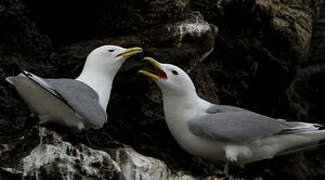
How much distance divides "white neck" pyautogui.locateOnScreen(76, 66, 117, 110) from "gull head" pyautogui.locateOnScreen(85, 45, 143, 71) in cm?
→ 4

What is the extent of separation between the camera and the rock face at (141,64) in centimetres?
567

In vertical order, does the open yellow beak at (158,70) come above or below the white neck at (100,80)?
above

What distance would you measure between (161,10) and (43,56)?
42.3 inches

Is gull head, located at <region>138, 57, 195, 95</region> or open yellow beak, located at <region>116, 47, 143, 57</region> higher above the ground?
open yellow beak, located at <region>116, 47, 143, 57</region>

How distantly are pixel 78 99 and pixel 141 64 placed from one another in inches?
50.9

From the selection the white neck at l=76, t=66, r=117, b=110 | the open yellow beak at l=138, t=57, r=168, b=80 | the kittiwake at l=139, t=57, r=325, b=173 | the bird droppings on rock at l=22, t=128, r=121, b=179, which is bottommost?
the kittiwake at l=139, t=57, r=325, b=173

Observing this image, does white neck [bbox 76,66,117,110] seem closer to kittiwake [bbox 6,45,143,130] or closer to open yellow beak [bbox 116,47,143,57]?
kittiwake [bbox 6,45,143,130]

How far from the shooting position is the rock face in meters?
5.67

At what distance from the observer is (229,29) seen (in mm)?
7844

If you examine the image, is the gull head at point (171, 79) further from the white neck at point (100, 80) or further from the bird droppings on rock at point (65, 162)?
the bird droppings on rock at point (65, 162)

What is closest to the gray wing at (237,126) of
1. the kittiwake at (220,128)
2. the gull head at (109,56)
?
the kittiwake at (220,128)

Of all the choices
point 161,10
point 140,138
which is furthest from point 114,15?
point 140,138

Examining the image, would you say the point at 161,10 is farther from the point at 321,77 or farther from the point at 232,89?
the point at 321,77

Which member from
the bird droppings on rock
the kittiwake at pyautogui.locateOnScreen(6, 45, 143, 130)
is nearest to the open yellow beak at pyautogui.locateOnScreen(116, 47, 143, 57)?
the kittiwake at pyautogui.locateOnScreen(6, 45, 143, 130)
